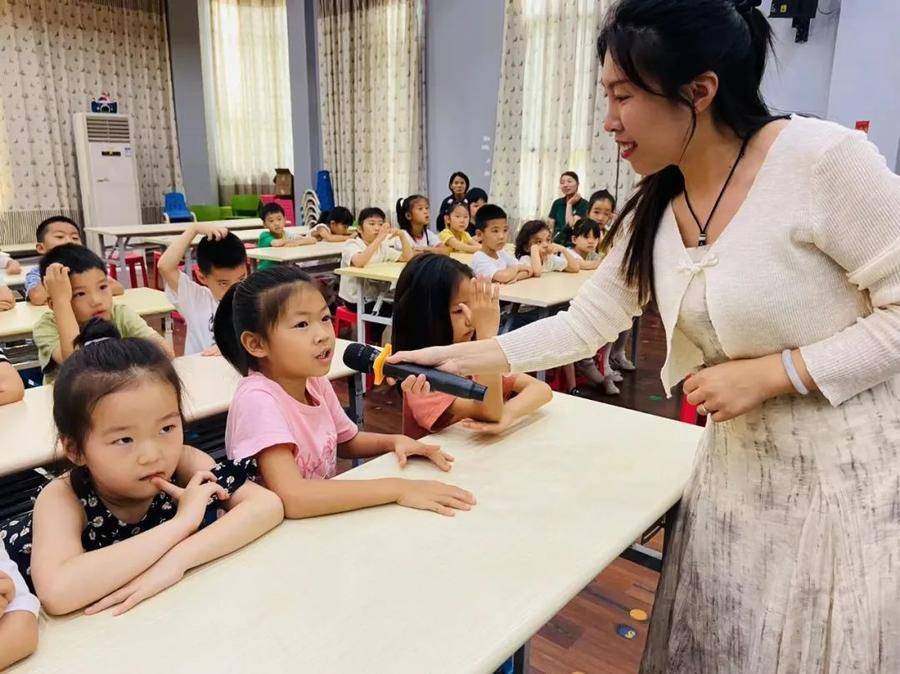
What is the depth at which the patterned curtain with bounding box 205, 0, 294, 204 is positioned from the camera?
28.5 ft

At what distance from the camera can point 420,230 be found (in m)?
4.64

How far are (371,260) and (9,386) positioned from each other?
2586 mm

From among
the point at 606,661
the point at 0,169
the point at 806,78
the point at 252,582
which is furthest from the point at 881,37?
the point at 0,169

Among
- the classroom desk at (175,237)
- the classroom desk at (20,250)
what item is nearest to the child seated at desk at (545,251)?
the classroom desk at (175,237)

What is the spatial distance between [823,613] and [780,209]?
0.53 m

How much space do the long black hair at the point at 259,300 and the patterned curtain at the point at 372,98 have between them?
638 cm

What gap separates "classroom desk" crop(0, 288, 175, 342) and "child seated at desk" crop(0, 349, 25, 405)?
3.16 ft

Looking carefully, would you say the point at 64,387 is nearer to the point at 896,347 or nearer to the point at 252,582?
the point at 252,582

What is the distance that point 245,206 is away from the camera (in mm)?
8547

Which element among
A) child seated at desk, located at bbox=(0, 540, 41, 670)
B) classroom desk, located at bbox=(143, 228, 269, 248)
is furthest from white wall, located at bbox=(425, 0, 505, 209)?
child seated at desk, located at bbox=(0, 540, 41, 670)

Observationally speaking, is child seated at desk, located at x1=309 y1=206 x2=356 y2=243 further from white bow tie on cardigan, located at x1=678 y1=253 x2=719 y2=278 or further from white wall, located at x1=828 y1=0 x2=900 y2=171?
white bow tie on cardigan, located at x1=678 y1=253 x2=719 y2=278

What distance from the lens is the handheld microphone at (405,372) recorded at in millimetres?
1055

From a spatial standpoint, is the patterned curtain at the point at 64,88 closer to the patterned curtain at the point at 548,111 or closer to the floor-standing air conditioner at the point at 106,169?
the floor-standing air conditioner at the point at 106,169

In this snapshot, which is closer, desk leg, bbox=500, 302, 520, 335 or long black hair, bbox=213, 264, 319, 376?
long black hair, bbox=213, 264, 319, 376
